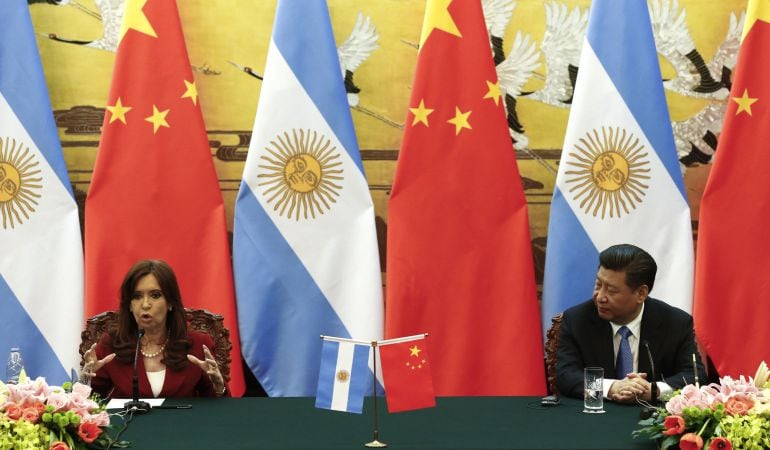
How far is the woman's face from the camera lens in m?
3.71

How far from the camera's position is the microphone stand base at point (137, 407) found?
322 cm

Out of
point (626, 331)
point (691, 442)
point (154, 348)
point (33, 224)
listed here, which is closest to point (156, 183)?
Result: point (33, 224)

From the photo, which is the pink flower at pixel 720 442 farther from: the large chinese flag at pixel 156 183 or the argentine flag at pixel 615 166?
the large chinese flag at pixel 156 183

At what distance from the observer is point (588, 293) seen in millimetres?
4637

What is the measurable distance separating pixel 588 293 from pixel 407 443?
212 cm

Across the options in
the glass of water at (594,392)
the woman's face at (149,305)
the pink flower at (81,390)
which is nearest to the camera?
the pink flower at (81,390)

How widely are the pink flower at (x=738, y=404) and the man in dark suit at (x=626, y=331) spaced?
0.98 meters

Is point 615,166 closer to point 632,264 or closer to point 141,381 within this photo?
point 632,264

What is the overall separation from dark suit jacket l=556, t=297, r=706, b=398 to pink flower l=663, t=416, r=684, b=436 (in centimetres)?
98

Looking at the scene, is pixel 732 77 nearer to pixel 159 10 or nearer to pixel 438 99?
pixel 438 99

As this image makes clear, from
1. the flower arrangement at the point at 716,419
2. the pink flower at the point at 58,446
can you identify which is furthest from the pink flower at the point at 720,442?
the pink flower at the point at 58,446

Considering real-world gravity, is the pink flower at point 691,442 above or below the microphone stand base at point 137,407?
above

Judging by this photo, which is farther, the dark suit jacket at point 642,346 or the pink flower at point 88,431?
the dark suit jacket at point 642,346

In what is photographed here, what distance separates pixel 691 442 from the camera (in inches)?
101
